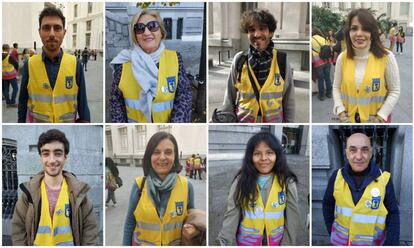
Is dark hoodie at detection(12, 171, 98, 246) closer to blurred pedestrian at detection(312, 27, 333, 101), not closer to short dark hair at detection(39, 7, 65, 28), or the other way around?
short dark hair at detection(39, 7, 65, 28)

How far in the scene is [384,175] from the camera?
2.71 metres

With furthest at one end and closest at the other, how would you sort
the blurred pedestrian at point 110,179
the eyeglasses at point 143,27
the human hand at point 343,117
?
the blurred pedestrian at point 110,179, the human hand at point 343,117, the eyeglasses at point 143,27

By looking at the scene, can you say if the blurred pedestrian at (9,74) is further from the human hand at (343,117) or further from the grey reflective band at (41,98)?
the human hand at (343,117)

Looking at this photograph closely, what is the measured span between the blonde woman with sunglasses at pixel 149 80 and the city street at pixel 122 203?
0.32 m

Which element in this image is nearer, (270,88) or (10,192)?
(270,88)

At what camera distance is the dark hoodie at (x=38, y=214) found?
2.76 m

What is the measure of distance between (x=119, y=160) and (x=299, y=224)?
3.79ft

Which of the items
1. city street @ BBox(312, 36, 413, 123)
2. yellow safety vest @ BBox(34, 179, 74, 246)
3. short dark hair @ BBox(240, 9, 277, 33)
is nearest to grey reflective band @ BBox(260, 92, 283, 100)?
city street @ BBox(312, 36, 413, 123)

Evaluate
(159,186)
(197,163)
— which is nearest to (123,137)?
(159,186)

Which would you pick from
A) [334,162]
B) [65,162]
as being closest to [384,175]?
[334,162]

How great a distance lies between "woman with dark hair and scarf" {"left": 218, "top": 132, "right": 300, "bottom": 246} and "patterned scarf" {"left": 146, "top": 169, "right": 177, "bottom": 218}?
379 millimetres

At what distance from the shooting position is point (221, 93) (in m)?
2.71

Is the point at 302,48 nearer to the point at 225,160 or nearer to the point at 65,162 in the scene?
the point at 225,160

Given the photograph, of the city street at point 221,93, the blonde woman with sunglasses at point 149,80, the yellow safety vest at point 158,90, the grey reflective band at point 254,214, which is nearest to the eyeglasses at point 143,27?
the blonde woman with sunglasses at point 149,80
